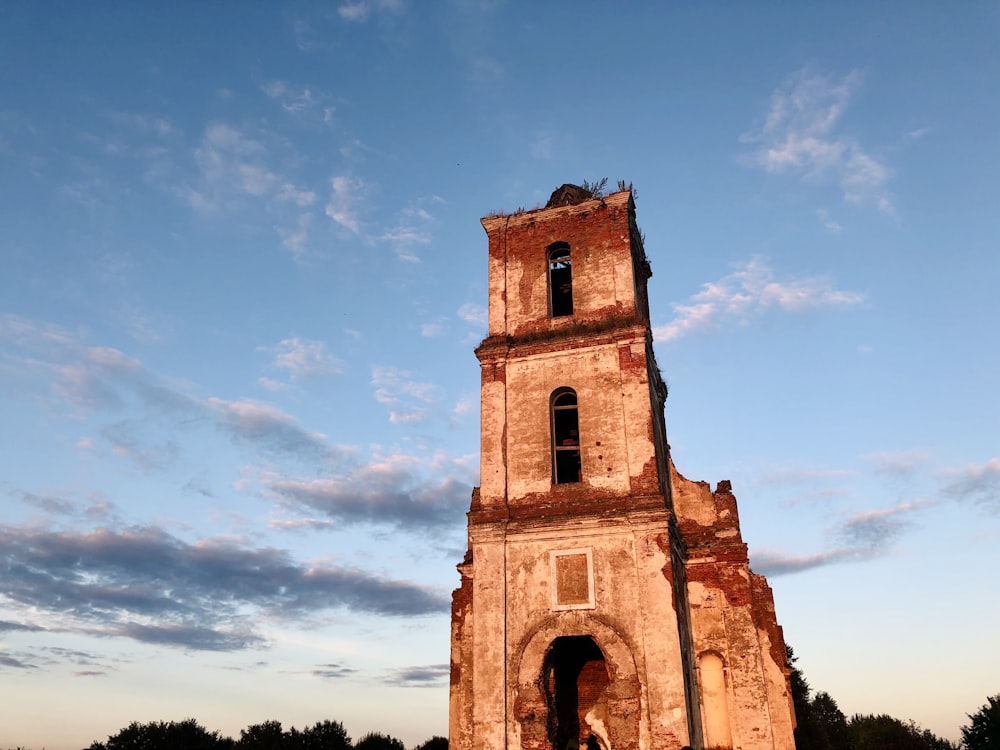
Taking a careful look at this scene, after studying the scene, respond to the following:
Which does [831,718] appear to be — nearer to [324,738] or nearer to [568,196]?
[324,738]

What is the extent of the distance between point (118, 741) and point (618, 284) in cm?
3713

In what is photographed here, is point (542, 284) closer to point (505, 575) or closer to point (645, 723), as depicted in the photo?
point (505, 575)

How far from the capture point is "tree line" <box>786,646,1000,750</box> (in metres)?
38.2

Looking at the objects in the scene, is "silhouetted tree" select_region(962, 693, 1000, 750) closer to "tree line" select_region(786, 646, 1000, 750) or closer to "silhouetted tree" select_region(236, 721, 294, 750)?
"tree line" select_region(786, 646, 1000, 750)

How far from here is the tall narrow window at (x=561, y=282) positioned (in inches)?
698

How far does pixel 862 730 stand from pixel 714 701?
48.4 m

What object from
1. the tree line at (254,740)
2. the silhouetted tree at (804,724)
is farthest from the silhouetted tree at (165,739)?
the silhouetted tree at (804,724)

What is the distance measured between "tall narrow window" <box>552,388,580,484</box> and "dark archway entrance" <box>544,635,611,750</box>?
3279 mm

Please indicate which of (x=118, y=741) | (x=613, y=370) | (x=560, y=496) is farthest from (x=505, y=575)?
(x=118, y=741)

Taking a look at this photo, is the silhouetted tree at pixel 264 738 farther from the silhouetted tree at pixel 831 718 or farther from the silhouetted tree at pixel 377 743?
the silhouetted tree at pixel 831 718

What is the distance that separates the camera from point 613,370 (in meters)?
15.7

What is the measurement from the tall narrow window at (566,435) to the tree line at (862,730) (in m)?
26.6

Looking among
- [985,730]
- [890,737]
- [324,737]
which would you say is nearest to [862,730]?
[890,737]

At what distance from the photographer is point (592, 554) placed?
14094 mm
